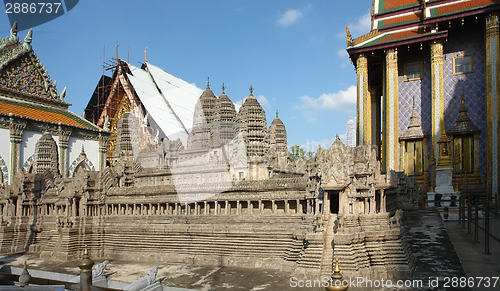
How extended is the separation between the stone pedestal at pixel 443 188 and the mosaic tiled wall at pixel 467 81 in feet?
12.7

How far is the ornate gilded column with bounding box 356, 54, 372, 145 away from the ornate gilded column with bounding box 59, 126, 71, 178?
2762cm

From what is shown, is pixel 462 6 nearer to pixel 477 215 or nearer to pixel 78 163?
pixel 477 215

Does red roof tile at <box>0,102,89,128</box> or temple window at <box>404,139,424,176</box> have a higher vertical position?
red roof tile at <box>0,102,89,128</box>

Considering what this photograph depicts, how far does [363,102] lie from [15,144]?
94.7 feet

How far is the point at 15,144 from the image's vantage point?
34.8m

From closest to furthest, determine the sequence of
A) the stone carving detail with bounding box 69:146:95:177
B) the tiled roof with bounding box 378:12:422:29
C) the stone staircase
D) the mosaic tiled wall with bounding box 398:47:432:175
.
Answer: the stone staircase, the mosaic tiled wall with bounding box 398:47:432:175, the tiled roof with bounding box 378:12:422:29, the stone carving detail with bounding box 69:146:95:177

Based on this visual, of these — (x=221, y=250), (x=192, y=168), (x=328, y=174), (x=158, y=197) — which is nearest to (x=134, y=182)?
(x=192, y=168)

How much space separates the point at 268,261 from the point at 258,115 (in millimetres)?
10516

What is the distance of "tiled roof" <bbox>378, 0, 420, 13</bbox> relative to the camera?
92.6 ft

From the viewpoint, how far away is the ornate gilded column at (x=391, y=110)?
85.8ft

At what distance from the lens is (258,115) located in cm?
2364

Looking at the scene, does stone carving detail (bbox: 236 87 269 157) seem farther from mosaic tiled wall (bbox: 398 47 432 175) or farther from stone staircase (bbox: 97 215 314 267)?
mosaic tiled wall (bbox: 398 47 432 175)

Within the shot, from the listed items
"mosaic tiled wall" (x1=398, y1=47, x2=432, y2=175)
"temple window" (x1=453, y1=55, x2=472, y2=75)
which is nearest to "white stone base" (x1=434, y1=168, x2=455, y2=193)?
"mosaic tiled wall" (x1=398, y1=47, x2=432, y2=175)

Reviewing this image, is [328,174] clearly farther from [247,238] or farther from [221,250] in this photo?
[221,250]
